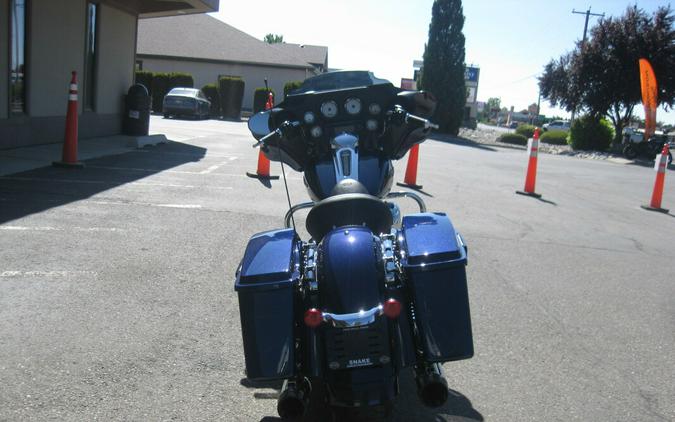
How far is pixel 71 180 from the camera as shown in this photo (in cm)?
958

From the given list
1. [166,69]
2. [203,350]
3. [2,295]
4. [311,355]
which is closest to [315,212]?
[311,355]

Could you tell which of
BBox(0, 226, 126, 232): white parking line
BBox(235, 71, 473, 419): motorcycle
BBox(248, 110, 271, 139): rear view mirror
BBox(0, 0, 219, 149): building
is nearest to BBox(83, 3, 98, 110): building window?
BBox(0, 0, 219, 149): building

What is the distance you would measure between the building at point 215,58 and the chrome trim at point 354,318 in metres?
42.9

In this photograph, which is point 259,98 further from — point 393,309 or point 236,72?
point 393,309

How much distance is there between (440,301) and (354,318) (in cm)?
42

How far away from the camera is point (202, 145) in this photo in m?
17.3

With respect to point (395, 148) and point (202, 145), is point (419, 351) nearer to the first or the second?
point (395, 148)

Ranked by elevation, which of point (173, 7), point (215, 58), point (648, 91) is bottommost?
point (648, 91)

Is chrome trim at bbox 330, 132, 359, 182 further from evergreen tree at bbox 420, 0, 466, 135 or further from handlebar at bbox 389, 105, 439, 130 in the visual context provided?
evergreen tree at bbox 420, 0, 466, 135

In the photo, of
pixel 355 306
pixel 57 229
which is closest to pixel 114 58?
pixel 57 229

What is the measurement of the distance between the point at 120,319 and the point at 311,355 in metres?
2.27

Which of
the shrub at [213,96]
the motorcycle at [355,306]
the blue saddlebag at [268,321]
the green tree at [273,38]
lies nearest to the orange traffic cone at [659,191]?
the motorcycle at [355,306]

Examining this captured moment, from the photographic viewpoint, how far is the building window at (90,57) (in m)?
15.5

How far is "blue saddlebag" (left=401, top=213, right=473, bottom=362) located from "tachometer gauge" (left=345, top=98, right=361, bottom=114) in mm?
1465
